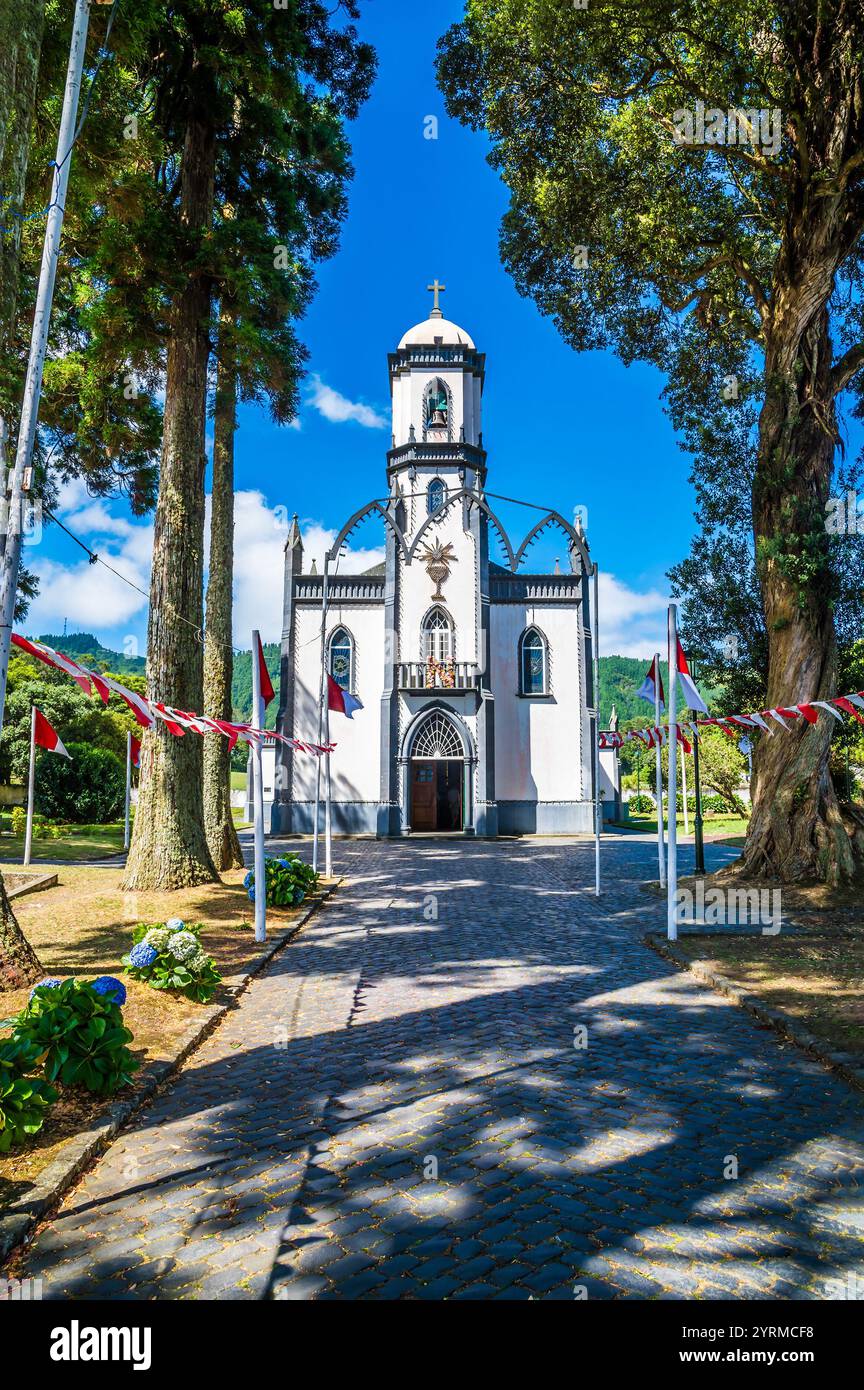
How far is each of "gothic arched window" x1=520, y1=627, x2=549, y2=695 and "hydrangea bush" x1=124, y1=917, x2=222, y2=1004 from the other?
26450mm

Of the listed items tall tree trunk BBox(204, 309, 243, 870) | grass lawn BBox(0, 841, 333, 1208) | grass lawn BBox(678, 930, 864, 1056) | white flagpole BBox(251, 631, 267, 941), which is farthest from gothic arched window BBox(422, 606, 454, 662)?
grass lawn BBox(678, 930, 864, 1056)

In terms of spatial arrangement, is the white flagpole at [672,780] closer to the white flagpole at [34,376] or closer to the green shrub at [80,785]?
the white flagpole at [34,376]

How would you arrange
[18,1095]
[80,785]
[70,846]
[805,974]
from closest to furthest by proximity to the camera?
[18,1095], [805,974], [70,846], [80,785]

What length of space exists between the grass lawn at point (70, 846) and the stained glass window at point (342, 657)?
1005 cm

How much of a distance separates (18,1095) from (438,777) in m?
29.1

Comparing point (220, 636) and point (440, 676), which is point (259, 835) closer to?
point (220, 636)

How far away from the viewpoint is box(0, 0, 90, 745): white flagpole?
420 cm

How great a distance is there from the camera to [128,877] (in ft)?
40.2

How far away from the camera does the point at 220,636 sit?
15.8 meters

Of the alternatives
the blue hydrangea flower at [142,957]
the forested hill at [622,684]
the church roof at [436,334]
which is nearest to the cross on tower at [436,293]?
the church roof at [436,334]

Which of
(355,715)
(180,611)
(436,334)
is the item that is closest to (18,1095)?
(180,611)

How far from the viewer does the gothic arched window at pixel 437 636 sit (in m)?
32.8

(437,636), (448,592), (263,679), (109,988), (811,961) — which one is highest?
(448,592)
